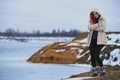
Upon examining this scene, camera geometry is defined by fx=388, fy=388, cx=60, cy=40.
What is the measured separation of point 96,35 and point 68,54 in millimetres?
32826

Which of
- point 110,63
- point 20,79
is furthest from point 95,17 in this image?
point 110,63

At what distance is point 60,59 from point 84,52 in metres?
2.67

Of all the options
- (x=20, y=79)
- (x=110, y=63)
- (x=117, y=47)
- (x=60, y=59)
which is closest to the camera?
(x=20, y=79)

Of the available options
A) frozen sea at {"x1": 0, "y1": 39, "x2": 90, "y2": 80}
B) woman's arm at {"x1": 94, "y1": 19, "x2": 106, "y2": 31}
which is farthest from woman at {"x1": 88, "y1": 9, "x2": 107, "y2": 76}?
frozen sea at {"x1": 0, "y1": 39, "x2": 90, "y2": 80}

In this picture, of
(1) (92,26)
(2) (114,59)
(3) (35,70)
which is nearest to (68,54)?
(2) (114,59)

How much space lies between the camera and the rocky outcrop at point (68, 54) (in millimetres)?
37688

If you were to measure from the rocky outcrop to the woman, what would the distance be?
83.7 feet

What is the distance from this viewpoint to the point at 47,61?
135 ft

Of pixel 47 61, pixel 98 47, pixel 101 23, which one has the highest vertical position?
pixel 101 23

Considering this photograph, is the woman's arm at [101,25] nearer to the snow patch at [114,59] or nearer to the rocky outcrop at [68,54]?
the snow patch at [114,59]

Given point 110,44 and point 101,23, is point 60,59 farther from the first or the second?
point 101,23

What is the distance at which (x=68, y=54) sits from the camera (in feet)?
141

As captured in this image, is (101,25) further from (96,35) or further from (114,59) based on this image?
(114,59)

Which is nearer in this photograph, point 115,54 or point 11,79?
point 11,79
